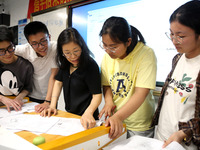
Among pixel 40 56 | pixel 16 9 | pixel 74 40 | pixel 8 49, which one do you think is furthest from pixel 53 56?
pixel 16 9

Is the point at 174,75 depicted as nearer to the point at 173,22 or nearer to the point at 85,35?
the point at 173,22

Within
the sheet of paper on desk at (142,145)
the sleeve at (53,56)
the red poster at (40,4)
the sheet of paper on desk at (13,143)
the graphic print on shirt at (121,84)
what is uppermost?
the red poster at (40,4)

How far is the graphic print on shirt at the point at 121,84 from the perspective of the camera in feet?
3.28

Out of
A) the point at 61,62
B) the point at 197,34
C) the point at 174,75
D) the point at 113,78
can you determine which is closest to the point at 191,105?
the point at 174,75

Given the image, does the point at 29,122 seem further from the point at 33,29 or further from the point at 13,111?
the point at 33,29

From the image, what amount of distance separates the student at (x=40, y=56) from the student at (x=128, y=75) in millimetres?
555

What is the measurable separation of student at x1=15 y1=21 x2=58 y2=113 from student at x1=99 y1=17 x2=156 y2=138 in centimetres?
56

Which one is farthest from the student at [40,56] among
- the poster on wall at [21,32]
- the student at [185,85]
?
the poster on wall at [21,32]

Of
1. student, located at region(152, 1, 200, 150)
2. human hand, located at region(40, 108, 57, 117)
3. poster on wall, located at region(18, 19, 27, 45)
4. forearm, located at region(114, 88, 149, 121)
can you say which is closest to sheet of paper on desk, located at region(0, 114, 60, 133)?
human hand, located at region(40, 108, 57, 117)

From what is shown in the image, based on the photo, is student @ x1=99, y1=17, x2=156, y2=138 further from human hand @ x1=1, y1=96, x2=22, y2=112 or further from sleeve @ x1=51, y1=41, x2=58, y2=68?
human hand @ x1=1, y1=96, x2=22, y2=112

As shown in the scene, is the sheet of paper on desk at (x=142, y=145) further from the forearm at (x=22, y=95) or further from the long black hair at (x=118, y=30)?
the forearm at (x=22, y=95)

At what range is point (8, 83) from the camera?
A: 1318 millimetres

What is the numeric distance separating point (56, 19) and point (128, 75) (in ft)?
6.64

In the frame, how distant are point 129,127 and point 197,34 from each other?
0.65 m
